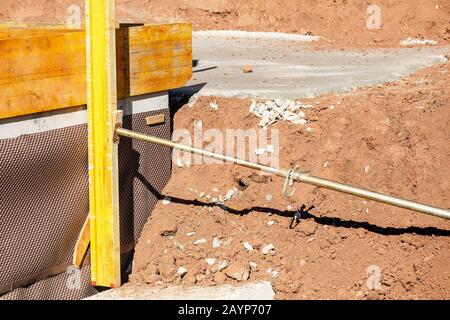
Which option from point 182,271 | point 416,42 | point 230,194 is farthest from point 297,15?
point 182,271

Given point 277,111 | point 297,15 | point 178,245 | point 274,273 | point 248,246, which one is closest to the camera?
point 274,273

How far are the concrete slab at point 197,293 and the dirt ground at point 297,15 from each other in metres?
7.39

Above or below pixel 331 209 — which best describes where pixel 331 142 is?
above

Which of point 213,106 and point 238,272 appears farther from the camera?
point 213,106

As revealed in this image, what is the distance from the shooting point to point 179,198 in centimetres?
862

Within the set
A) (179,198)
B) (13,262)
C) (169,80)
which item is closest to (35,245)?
(13,262)

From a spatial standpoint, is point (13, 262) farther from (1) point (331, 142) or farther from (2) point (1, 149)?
(1) point (331, 142)

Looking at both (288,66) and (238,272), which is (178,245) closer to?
(238,272)

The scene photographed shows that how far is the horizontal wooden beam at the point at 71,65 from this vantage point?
7238mm

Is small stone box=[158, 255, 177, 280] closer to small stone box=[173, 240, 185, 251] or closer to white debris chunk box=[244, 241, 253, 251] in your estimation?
small stone box=[173, 240, 185, 251]

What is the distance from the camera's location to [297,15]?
15781 mm

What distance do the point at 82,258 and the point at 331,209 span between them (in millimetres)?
2403

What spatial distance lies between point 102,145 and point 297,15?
877 centimetres

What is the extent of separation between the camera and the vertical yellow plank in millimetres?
7555
